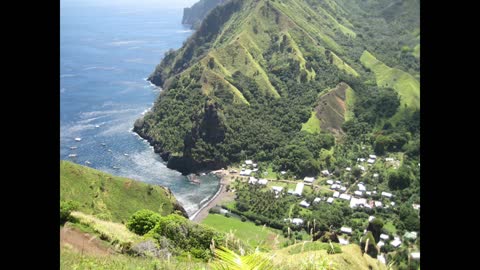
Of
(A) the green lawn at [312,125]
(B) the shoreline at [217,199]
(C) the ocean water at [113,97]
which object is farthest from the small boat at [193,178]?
(A) the green lawn at [312,125]

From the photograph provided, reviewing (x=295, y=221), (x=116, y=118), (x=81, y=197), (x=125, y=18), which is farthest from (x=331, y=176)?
(x=125, y=18)

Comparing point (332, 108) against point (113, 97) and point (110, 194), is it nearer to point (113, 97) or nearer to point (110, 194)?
point (113, 97)

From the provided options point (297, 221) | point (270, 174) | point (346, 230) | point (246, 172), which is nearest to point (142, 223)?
point (346, 230)

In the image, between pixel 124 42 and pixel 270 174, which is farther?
pixel 124 42

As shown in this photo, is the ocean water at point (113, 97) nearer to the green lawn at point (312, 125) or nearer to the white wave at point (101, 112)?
the white wave at point (101, 112)

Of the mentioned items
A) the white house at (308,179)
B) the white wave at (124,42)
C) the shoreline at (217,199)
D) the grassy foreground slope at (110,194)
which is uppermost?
the white wave at (124,42)

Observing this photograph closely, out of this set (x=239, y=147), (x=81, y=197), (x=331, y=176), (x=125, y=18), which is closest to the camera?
(x=81, y=197)
